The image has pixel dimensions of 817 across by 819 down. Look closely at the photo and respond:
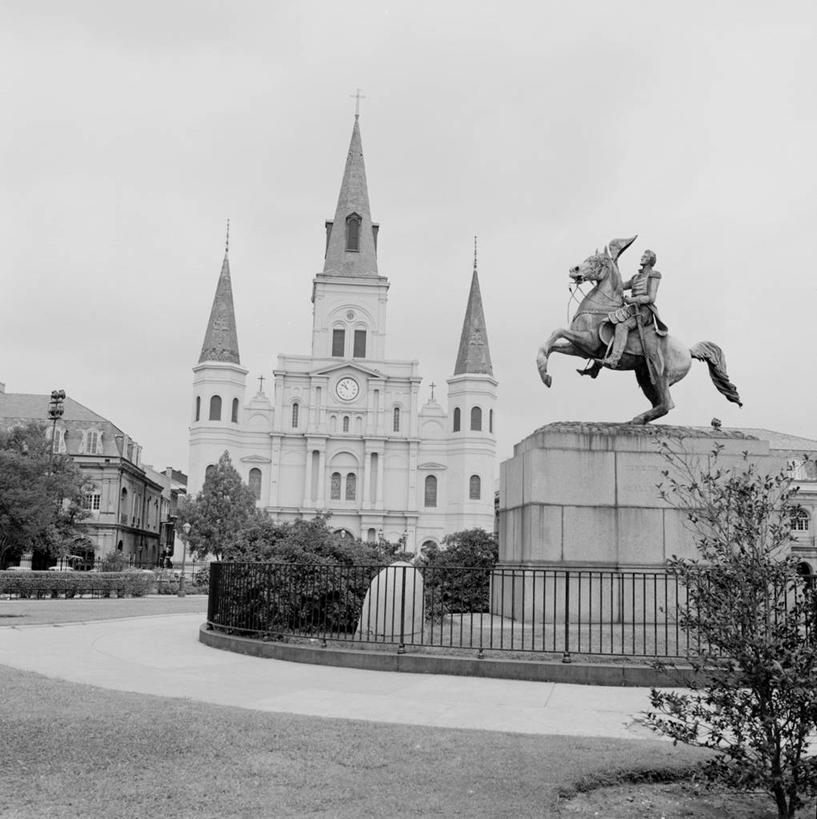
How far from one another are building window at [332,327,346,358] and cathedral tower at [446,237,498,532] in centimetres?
1159

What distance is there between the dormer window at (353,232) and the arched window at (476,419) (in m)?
22.0

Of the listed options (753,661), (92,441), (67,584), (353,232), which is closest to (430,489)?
(353,232)

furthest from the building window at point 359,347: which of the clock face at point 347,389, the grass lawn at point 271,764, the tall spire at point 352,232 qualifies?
the grass lawn at point 271,764

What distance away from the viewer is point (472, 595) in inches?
721

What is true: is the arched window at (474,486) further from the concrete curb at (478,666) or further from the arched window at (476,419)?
the concrete curb at (478,666)

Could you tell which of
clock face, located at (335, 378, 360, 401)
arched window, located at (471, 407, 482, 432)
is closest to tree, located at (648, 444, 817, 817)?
arched window, located at (471, 407, 482, 432)

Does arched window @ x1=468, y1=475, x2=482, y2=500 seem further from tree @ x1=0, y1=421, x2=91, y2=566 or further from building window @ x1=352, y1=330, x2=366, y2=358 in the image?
tree @ x1=0, y1=421, x2=91, y2=566

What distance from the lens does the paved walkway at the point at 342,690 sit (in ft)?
27.9

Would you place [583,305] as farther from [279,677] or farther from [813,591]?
[813,591]

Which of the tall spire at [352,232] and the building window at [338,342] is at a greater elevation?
the tall spire at [352,232]

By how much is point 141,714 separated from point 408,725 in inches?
90.0

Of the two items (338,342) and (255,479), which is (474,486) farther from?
(255,479)

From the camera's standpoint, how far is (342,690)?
1005 centimetres

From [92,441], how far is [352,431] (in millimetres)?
24290
